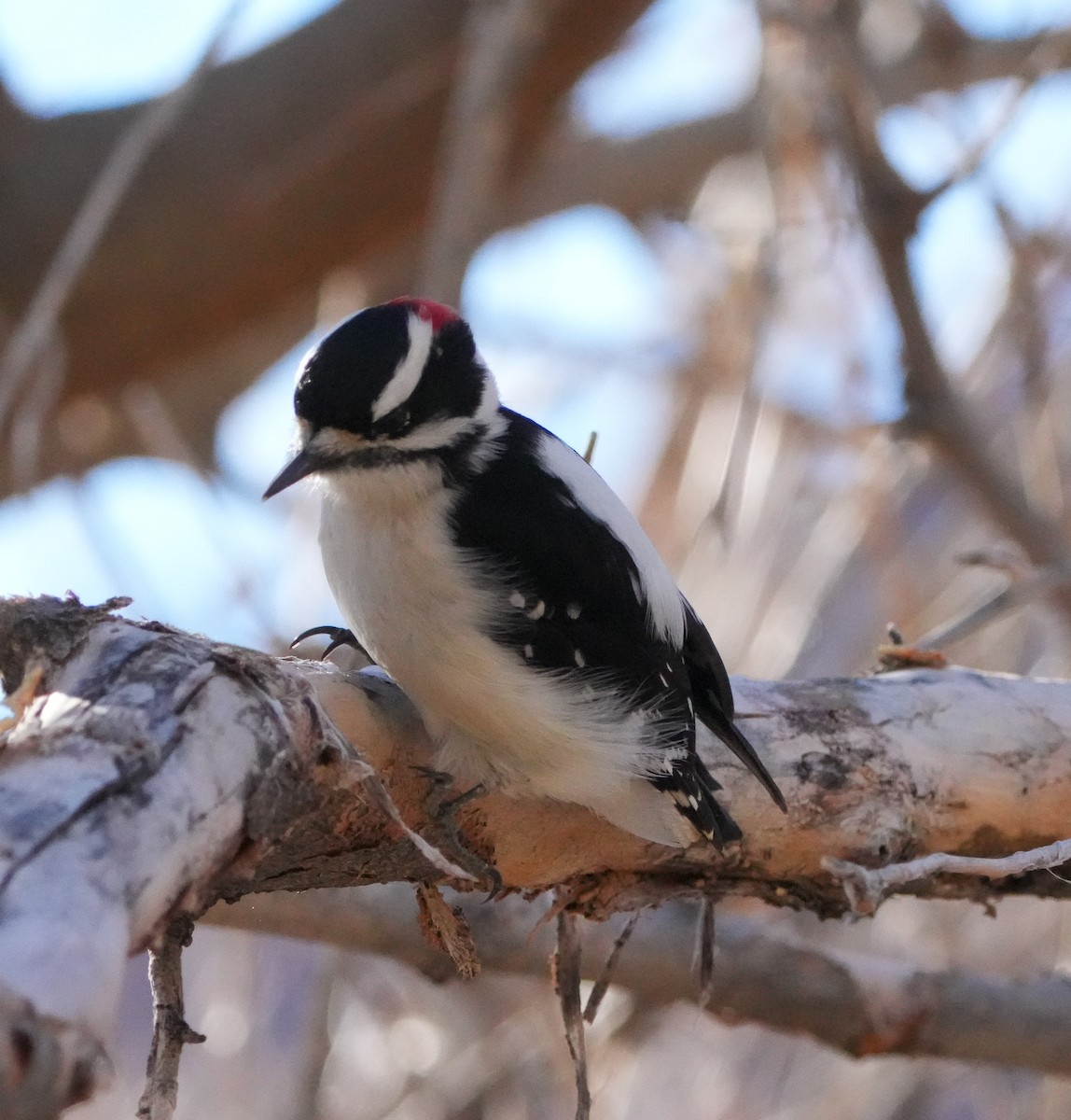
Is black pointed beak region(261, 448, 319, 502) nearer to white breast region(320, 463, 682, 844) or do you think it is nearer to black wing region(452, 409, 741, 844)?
white breast region(320, 463, 682, 844)

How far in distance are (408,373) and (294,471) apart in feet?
0.72

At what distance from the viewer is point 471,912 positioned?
245 centimetres

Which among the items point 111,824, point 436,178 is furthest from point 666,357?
point 111,824

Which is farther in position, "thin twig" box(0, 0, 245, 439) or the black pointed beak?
"thin twig" box(0, 0, 245, 439)

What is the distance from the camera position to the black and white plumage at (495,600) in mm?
1858

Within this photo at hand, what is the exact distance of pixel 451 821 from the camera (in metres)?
1.81

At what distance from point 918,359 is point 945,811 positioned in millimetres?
1323

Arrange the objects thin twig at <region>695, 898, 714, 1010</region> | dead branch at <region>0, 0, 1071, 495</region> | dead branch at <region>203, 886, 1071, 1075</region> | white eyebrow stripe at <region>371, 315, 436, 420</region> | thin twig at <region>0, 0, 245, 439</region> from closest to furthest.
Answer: white eyebrow stripe at <region>371, 315, 436, 420</region>
thin twig at <region>695, 898, 714, 1010</region>
thin twig at <region>0, 0, 245, 439</region>
dead branch at <region>203, 886, 1071, 1075</region>
dead branch at <region>0, 0, 1071, 495</region>

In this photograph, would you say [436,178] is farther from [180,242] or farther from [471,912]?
[471,912]

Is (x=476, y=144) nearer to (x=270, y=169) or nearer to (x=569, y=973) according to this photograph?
(x=270, y=169)

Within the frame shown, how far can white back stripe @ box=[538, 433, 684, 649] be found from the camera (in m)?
2.02

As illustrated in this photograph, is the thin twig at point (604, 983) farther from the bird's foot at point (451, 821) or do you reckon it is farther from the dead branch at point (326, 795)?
the bird's foot at point (451, 821)

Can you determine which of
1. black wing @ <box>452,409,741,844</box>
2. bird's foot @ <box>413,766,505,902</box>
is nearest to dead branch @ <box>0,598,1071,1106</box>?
bird's foot @ <box>413,766,505,902</box>

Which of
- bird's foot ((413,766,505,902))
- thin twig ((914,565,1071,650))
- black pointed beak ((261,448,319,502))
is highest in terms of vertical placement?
black pointed beak ((261,448,319,502))
